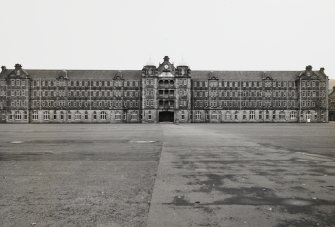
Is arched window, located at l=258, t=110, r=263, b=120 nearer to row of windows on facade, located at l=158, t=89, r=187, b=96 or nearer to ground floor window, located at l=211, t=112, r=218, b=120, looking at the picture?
ground floor window, located at l=211, t=112, r=218, b=120

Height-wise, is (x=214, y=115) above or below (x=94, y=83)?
below

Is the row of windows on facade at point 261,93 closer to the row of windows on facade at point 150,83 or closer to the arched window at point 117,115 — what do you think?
the row of windows on facade at point 150,83

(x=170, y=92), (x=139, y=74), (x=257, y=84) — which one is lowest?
(x=170, y=92)

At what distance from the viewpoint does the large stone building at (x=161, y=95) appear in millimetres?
97812

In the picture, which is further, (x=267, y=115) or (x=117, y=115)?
(x=267, y=115)

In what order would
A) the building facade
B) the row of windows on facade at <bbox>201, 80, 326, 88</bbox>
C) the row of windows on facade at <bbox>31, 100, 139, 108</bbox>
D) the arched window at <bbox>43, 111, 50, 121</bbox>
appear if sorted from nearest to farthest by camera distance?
the arched window at <bbox>43, 111, 50, 121</bbox> < the row of windows on facade at <bbox>31, 100, 139, 108</bbox> < the row of windows on facade at <bbox>201, 80, 326, 88</bbox> < the building facade

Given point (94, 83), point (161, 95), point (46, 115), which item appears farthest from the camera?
point (94, 83)

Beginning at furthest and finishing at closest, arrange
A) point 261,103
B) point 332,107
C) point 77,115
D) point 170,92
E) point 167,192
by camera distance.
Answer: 1. point 332,107
2. point 261,103
3. point 77,115
4. point 170,92
5. point 167,192

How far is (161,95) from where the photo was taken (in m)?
97.9

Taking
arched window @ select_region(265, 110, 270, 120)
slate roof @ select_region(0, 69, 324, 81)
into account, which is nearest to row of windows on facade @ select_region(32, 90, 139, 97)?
slate roof @ select_region(0, 69, 324, 81)

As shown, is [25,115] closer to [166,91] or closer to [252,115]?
[166,91]

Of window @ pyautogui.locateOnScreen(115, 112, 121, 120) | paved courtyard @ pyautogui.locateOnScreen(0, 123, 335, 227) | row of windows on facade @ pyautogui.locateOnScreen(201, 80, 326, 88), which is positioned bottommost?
paved courtyard @ pyautogui.locateOnScreen(0, 123, 335, 227)

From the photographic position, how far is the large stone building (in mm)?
97812

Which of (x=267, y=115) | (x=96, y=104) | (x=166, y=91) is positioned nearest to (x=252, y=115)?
(x=267, y=115)
